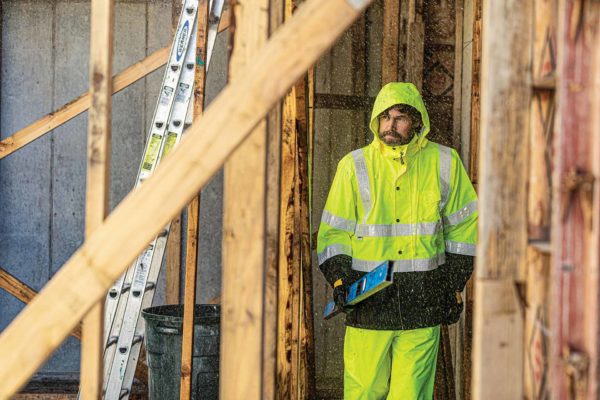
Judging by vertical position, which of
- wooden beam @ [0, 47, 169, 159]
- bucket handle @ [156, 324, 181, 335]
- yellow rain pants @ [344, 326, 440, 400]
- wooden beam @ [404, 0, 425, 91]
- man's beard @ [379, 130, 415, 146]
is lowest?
yellow rain pants @ [344, 326, 440, 400]

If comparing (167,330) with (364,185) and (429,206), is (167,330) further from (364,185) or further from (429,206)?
(429,206)

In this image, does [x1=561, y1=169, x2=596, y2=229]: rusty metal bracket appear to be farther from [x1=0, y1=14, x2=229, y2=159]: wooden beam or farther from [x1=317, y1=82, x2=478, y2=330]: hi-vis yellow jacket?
[x1=0, y1=14, x2=229, y2=159]: wooden beam

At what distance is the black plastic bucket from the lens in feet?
14.6

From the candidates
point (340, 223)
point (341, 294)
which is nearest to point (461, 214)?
point (340, 223)

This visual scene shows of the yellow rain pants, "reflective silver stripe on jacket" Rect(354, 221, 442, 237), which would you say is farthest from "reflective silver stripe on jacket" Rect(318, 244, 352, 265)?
the yellow rain pants

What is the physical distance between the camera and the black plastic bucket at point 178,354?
4445mm

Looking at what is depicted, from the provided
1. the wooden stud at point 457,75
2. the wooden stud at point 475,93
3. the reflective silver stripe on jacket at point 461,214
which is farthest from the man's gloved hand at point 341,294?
the wooden stud at point 457,75

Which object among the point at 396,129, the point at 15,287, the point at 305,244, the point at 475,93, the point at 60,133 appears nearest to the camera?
the point at 396,129

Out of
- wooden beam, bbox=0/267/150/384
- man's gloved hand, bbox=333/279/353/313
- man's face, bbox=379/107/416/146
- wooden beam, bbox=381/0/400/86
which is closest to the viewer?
man's gloved hand, bbox=333/279/353/313

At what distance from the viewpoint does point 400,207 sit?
4.41m

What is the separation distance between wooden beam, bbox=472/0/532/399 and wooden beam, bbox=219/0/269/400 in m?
0.58

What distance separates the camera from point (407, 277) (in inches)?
170

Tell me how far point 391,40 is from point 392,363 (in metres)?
2.28

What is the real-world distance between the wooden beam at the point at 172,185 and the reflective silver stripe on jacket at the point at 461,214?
7.98ft
